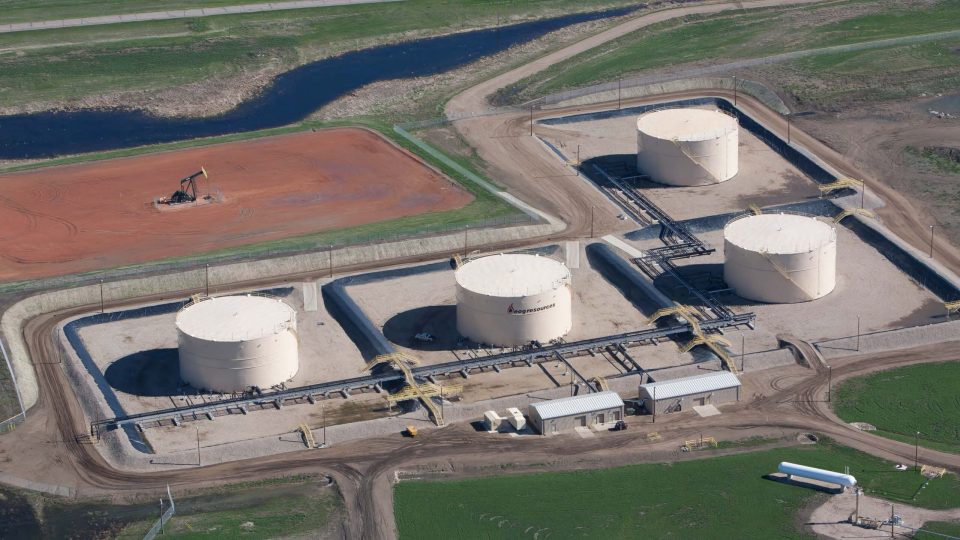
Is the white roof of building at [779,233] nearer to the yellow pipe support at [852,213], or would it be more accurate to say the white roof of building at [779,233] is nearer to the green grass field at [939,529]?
the yellow pipe support at [852,213]

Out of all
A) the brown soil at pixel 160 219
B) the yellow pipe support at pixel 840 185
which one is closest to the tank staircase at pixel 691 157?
the yellow pipe support at pixel 840 185

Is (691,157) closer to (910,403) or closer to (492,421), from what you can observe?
(910,403)

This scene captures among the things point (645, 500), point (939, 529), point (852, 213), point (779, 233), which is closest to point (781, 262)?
point (779, 233)

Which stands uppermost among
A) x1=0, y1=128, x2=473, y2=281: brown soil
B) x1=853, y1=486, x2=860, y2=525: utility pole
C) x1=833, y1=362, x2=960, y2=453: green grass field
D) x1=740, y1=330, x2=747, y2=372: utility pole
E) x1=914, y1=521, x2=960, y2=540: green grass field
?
x1=0, y1=128, x2=473, y2=281: brown soil

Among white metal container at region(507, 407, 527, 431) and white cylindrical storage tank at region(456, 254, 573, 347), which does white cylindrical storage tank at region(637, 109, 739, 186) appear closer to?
white cylindrical storage tank at region(456, 254, 573, 347)

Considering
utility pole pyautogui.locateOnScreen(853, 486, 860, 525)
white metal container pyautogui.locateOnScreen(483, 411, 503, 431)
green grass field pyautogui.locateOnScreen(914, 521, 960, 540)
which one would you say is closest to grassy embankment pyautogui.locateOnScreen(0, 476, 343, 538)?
white metal container pyautogui.locateOnScreen(483, 411, 503, 431)
